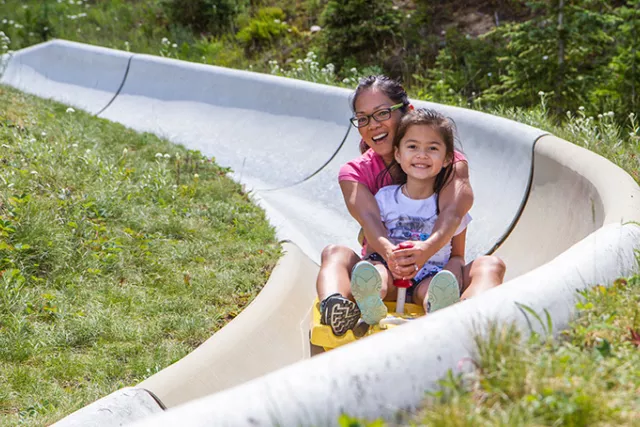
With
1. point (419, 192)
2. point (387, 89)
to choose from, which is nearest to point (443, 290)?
point (419, 192)

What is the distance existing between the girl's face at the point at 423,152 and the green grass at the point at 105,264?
120 centimetres

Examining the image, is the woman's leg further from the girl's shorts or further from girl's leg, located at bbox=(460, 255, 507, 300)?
girl's leg, located at bbox=(460, 255, 507, 300)

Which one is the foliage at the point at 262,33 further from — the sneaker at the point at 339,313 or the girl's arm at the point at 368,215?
the sneaker at the point at 339,313

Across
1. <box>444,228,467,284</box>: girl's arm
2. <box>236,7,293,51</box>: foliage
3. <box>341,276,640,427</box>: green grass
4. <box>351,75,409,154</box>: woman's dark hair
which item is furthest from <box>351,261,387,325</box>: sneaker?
<box>236,7,293,51</box>: foliage

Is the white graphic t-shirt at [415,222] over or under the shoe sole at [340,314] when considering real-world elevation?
over

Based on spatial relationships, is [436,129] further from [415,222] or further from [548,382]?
[548,382]

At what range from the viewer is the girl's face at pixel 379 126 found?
3.66 meters

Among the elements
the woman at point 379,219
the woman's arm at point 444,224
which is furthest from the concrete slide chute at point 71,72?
the woman's arm at point 444,224

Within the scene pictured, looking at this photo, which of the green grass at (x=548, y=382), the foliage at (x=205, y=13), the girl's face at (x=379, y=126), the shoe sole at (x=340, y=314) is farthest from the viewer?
the foliage at (x=205, y=13)

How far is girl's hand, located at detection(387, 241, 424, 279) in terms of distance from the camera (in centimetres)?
305

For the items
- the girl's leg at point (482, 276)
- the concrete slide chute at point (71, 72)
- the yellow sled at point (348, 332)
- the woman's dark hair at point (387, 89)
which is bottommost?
the concrete slide chute at point (71, 72)

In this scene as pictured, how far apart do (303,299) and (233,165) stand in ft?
10.1

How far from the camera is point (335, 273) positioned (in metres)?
3.18

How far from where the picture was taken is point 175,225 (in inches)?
180
